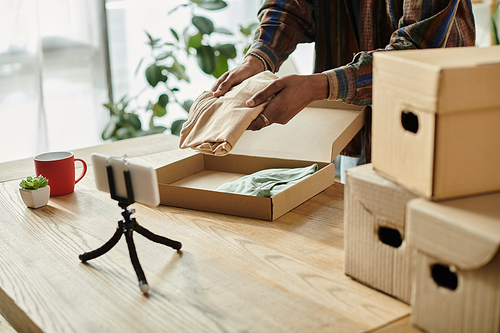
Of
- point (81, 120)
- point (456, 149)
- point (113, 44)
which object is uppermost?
point (113, 44)

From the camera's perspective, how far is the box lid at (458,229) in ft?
1.69

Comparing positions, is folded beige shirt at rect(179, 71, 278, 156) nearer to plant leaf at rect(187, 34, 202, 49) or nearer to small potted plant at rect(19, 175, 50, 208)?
small potted plant at rect(19, 175, 50, 208)

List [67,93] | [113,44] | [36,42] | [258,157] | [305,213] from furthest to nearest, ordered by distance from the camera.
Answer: [113,44] → [67,93] → [36,42] → [258,157] → [305,213]

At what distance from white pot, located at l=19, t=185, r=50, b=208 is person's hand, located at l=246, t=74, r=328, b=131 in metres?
0.50

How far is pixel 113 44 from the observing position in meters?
3.18

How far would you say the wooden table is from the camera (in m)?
0.64

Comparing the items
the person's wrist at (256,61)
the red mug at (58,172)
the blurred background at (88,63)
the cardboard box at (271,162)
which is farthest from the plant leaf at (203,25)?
the red mug at (58,172)

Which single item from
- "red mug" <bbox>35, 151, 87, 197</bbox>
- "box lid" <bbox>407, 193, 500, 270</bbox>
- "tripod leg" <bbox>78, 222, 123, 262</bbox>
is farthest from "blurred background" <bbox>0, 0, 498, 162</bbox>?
"box lid" <bbox>407, 193, 500, 270</bbox>

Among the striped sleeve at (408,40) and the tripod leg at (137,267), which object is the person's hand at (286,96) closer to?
the striped sleeve at (408,40)

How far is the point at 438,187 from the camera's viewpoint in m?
0.60

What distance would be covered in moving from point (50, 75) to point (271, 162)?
2129 mm

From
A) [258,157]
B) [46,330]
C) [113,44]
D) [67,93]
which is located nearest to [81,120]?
[67,93]

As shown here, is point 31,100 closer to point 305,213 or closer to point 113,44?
point 113,44

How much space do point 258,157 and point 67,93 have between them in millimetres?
2100
